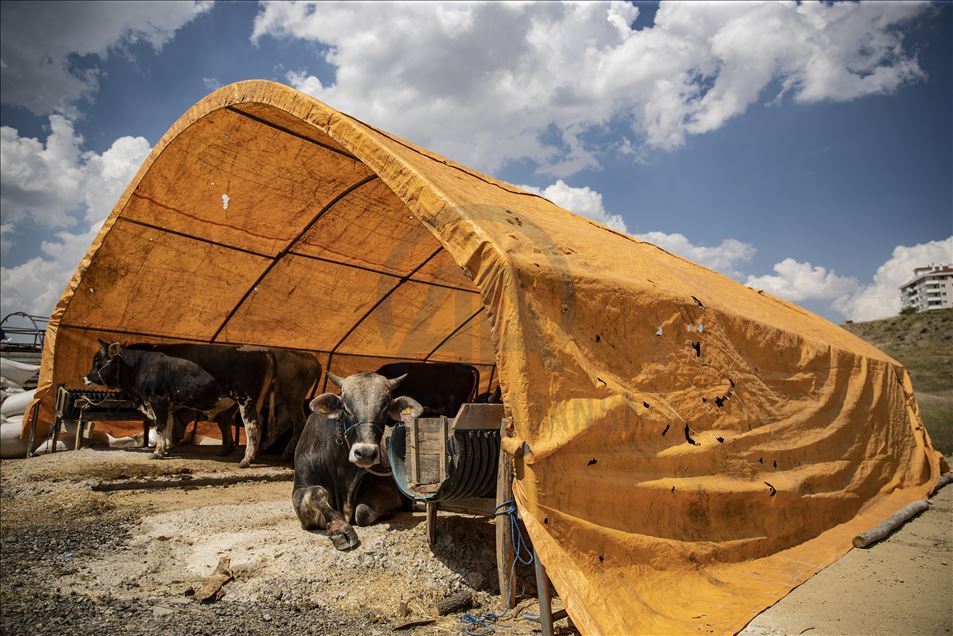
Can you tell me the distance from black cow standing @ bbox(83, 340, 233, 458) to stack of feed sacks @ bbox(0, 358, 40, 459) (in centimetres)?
189

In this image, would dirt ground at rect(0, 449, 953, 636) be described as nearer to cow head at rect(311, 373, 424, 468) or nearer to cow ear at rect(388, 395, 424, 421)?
cow head at rect(311, 373, 424, 468)

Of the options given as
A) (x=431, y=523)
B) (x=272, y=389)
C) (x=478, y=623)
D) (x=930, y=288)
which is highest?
(x=930, y=288)

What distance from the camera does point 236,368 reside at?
963 centimetres

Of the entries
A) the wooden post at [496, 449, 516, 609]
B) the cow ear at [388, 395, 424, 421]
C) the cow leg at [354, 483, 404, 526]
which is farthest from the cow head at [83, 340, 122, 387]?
the wooden post at [496, 449, 516, 609]

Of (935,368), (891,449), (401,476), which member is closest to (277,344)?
(401,476)

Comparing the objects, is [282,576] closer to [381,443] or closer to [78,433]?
[381,443]

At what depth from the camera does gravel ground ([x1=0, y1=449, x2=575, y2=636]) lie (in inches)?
134

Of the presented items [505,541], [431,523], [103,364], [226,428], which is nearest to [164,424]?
[226,428]

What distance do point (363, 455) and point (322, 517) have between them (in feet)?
2.79

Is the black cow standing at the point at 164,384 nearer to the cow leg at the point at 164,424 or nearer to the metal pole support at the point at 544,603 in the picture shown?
the cow leg at the point at 164,424

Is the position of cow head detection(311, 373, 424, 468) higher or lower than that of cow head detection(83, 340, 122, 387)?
lower

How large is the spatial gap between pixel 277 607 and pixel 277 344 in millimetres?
7059

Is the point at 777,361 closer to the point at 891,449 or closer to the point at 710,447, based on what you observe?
the point at 710,447

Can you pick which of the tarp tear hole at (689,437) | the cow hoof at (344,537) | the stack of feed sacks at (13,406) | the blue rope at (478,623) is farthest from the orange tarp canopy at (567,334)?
the cow hoof at (344,537)
